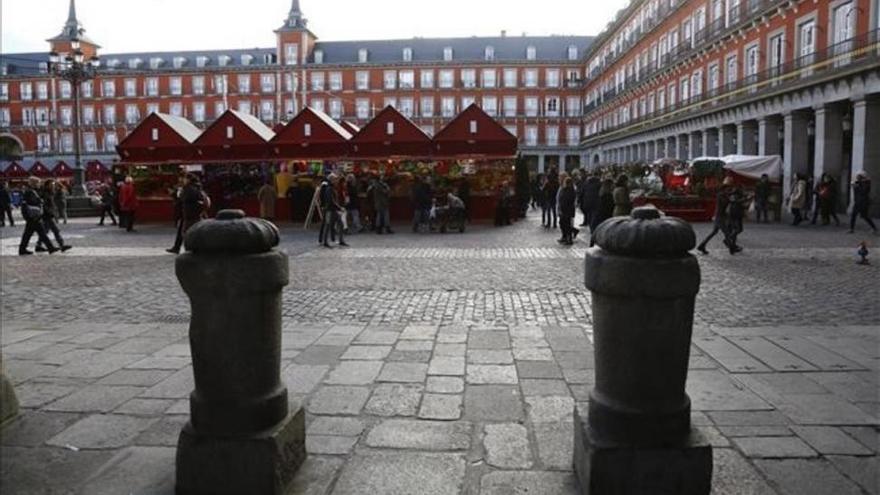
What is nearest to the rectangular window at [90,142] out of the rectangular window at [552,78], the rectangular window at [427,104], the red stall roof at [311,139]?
the rectangular window at [427,104]

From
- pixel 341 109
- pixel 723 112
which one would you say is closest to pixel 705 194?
pixel 723 112

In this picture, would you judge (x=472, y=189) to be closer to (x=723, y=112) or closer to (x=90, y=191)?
(x=723, y=112)

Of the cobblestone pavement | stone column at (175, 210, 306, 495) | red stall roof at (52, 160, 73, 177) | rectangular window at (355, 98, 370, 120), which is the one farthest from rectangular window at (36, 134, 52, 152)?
stone column at (175, 210, 306, 495)

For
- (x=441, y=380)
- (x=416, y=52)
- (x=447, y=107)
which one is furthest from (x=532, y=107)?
(x=441, y=380)

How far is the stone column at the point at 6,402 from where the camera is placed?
349cm

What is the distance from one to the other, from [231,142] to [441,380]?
18.1 m

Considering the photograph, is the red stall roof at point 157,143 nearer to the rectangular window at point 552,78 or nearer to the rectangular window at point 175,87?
the rectangular window at point 552,78

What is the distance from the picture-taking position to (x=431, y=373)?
4.47 metres

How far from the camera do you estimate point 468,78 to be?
6994cm

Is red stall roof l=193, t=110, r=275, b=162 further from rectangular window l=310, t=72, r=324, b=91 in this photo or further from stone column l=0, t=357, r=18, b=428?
rectangular window l=310, t=72, r=324, b=91

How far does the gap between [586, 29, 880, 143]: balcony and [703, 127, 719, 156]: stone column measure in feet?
4.22

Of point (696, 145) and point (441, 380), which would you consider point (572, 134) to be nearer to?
point (696, 145)

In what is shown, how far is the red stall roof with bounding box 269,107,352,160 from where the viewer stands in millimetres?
20094

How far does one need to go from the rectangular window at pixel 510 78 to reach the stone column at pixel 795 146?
45638mm
